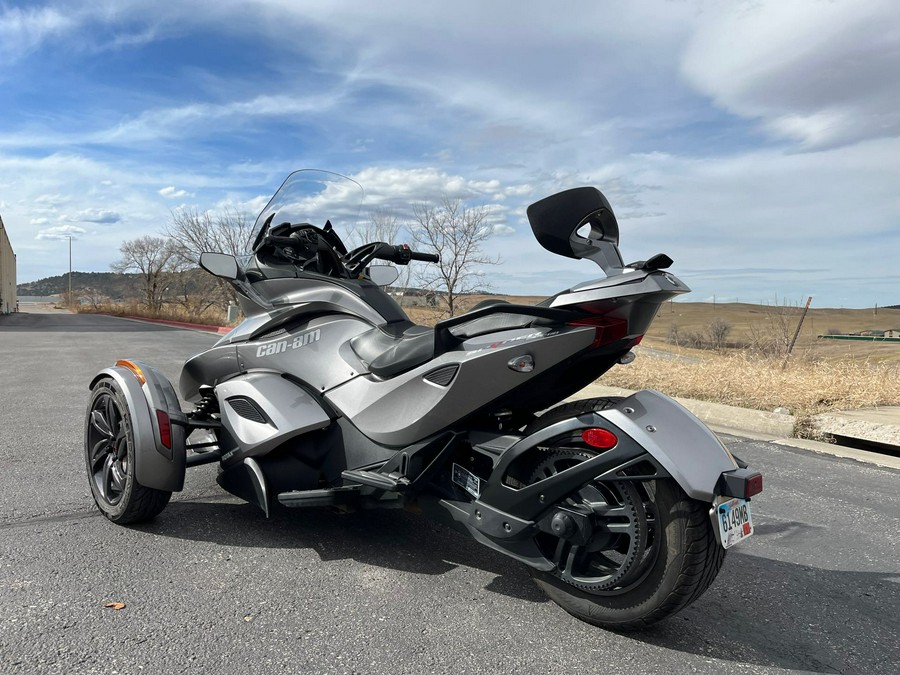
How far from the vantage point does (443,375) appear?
2629 mm

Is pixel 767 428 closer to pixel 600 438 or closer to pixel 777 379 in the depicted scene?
pixel 777 379

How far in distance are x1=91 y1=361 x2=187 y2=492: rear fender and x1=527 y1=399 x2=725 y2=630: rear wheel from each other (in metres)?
1.85

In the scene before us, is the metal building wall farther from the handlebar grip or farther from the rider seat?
the rider seat

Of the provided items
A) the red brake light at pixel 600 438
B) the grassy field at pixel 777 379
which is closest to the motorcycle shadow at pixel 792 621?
the red brake light at pixel 600 438

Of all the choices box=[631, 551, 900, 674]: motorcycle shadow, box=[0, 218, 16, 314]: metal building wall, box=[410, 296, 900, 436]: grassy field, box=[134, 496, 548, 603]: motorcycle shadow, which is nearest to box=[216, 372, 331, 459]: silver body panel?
box=[134, 496, 548, 603]: motorcycle shadow

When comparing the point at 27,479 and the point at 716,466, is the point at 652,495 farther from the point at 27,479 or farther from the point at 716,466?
the point at 27,479

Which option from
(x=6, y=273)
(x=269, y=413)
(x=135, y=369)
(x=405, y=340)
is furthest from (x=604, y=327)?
(x=6, y=273)

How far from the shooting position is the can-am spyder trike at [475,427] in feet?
7.46

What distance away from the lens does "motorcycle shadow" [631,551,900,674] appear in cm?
235

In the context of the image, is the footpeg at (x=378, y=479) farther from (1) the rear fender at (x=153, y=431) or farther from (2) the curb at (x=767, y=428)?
(2) the curb at (x=767, y=428)

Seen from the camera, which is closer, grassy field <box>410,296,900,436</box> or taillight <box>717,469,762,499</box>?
taillight <box>717,469,762,499</box>

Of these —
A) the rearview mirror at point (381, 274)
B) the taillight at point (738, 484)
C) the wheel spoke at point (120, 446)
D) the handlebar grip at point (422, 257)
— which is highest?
the handlebar grip at point (422, 257)

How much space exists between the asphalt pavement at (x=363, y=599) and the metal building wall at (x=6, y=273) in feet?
187

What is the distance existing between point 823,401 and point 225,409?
6538 mm
